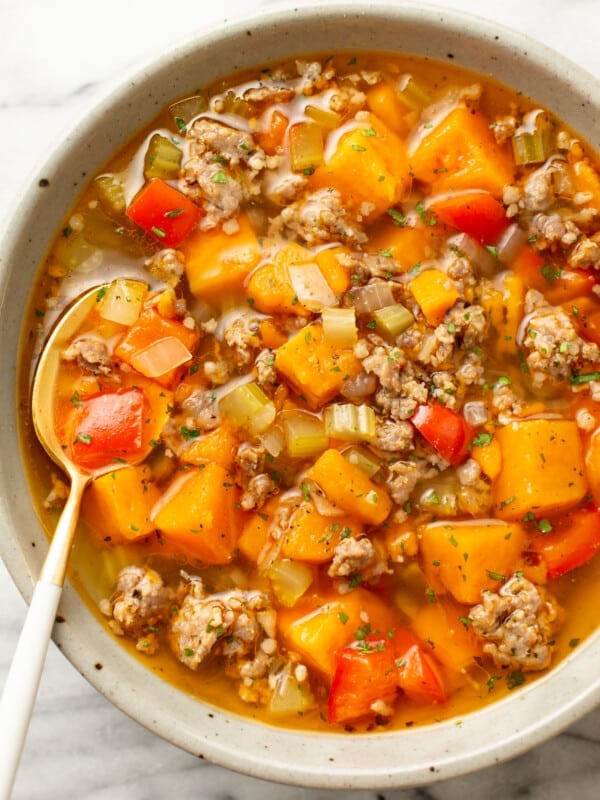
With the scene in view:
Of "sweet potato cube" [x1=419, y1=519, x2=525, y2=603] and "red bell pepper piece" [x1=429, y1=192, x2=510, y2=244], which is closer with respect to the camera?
"sweet potato cube" [x1=419, y1=519, x2=525, y2=603]

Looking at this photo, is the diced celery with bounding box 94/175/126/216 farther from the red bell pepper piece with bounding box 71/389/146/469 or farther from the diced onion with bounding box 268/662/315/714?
the diced onion with bounding box 268/662/315/714

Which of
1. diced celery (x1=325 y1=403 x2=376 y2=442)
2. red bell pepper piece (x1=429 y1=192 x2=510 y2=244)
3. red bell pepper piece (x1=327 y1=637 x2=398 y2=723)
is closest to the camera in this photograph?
red bell pepper piece (x1=327 y1=637 x2=398 y2=723)

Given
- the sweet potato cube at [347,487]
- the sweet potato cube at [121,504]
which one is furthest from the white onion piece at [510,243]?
the sweet potato cube at [121,504]

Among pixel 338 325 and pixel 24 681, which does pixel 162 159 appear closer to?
pixel 338 325

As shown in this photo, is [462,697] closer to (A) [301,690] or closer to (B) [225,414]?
(A) [301,690]

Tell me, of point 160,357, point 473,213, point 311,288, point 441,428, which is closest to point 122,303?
point 160,357

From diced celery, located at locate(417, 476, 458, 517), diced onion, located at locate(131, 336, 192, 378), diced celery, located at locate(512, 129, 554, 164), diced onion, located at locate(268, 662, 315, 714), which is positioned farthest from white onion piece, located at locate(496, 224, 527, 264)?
diced onion, located at locate(268, 662, 315, 714)
